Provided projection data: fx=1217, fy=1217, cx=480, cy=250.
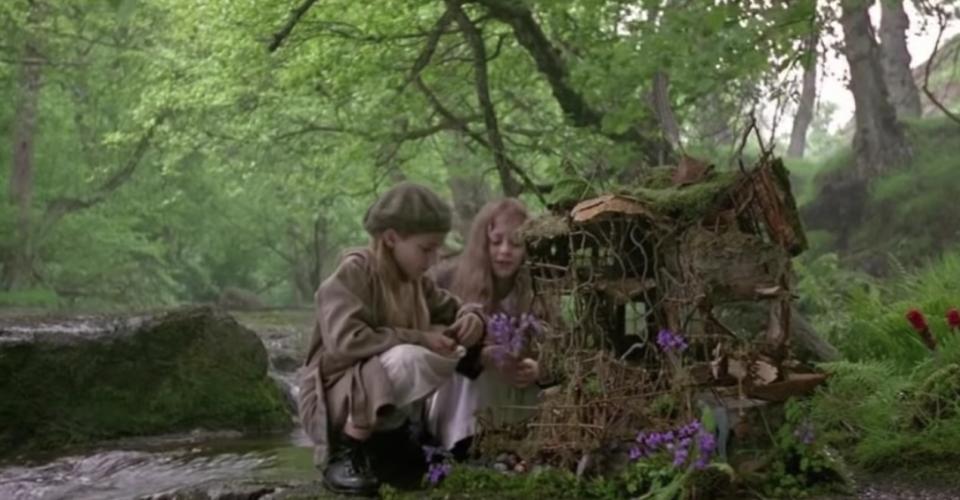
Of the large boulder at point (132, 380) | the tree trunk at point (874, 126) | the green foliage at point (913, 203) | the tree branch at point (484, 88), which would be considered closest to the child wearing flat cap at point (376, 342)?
the large boulder at point (132, 380)

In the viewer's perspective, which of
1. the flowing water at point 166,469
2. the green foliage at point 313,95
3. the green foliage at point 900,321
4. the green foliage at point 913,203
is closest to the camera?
the flowing water at point 166,469

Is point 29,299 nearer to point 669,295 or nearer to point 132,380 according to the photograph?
point 132,380

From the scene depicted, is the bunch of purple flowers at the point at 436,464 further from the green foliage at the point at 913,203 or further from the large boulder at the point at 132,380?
the green foliage at the point at 913,203

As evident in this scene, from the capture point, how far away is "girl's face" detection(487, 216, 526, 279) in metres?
5.28

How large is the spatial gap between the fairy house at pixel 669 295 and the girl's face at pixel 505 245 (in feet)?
1.06

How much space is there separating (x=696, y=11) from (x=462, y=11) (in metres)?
2.94

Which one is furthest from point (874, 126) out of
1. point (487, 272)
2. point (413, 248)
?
point (413, 248)

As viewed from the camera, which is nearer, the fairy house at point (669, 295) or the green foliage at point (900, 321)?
the fairy house at point (669, 295)

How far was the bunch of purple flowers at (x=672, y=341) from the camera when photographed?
4.35 meters

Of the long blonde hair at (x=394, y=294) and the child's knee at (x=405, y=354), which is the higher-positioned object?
the long blonde hair at (x=394, y=294)

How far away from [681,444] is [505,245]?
1360mm

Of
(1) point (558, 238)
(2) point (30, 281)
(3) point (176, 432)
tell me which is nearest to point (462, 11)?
(3) point (176, 432)

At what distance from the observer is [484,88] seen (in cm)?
1086

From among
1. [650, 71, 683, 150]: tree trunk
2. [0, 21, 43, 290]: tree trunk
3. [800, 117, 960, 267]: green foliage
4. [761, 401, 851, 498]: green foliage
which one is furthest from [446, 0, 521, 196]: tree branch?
[0, 21, 43, 290]: tree trunk
